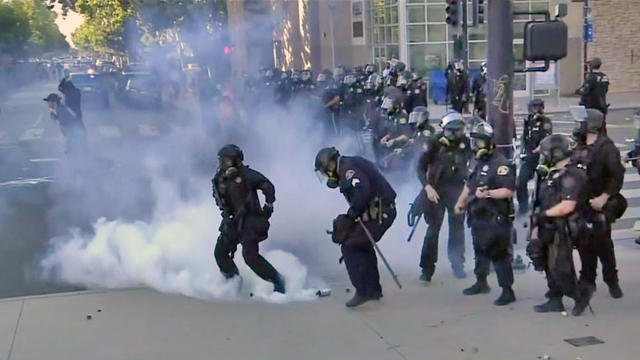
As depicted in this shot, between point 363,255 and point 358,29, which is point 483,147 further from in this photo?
point 358,29

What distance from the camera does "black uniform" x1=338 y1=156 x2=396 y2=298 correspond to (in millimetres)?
6652

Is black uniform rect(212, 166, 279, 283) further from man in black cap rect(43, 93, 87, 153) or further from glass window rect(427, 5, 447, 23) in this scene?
glass window rect(427, 5, 447, 23)

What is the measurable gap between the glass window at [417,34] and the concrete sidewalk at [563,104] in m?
3.52

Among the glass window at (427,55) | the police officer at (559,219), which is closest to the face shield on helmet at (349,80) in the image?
the police officer at (559,219)

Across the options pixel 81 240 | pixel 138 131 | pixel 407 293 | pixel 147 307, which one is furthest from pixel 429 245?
pixel 138 131

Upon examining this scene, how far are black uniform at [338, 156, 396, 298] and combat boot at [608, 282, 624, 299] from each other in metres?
1.93

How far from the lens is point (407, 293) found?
285 inches

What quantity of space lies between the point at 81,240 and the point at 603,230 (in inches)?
217

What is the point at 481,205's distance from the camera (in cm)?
677

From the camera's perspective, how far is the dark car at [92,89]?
3241cm

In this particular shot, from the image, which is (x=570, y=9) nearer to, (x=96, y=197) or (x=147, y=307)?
(x=96, y=197)

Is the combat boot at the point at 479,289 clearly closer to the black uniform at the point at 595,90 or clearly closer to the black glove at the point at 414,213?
the black glove at the point at 414,213

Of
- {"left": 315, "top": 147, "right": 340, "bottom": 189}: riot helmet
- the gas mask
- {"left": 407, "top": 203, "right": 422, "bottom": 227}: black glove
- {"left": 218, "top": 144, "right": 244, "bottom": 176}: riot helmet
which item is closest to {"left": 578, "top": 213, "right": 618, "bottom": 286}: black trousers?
the gas mask

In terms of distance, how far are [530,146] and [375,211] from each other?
386cm
